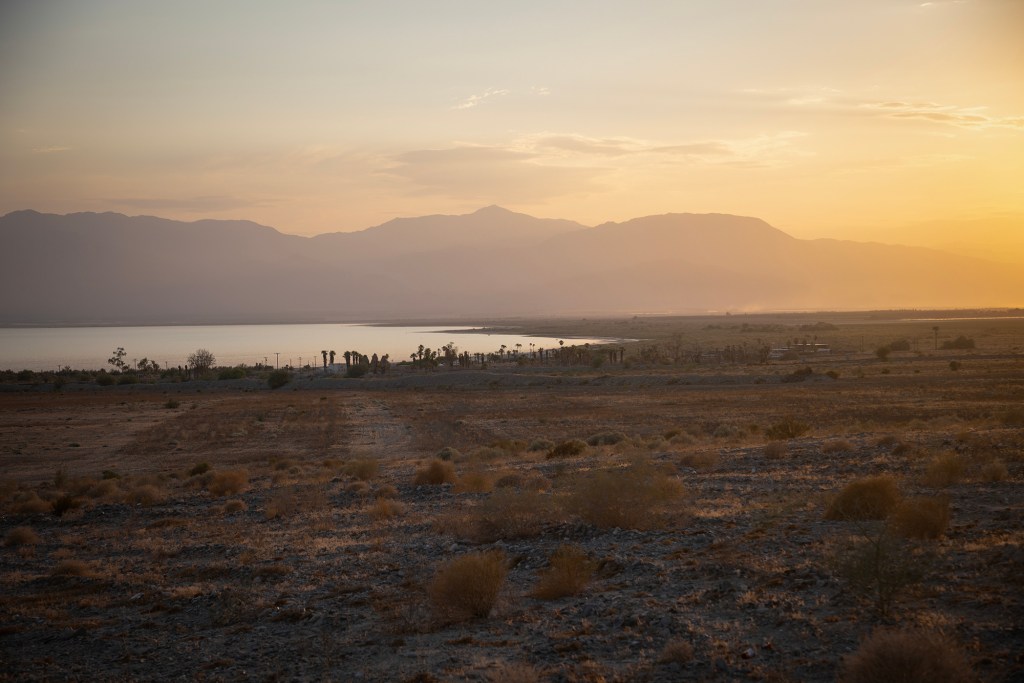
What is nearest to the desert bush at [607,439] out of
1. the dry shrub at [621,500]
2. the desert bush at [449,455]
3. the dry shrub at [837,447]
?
the desert bush at [449,455]

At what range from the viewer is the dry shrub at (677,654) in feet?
29.4

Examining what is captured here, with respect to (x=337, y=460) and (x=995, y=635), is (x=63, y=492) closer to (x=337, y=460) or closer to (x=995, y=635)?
(x=337, y=460)

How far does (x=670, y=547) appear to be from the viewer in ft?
44.4

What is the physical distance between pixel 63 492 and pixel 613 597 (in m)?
21.7

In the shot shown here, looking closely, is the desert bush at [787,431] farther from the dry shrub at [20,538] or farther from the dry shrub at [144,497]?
the dry shrub at [20,538]

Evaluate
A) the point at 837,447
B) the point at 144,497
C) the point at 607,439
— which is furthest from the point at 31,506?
the point at 837,447

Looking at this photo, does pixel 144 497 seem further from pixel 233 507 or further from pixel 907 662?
pixel 907 662

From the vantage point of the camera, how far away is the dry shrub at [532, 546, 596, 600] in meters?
11.8

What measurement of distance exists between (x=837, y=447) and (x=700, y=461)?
3858 millimetres

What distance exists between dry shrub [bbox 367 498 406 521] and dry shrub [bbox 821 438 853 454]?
1178 cm

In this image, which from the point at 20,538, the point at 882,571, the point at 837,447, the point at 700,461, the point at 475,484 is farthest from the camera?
the point at 837,447

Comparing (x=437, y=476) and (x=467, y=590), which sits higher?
(x=467, y=590)

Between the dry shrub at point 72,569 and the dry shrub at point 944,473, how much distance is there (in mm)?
16386

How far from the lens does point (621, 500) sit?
15359 mm
